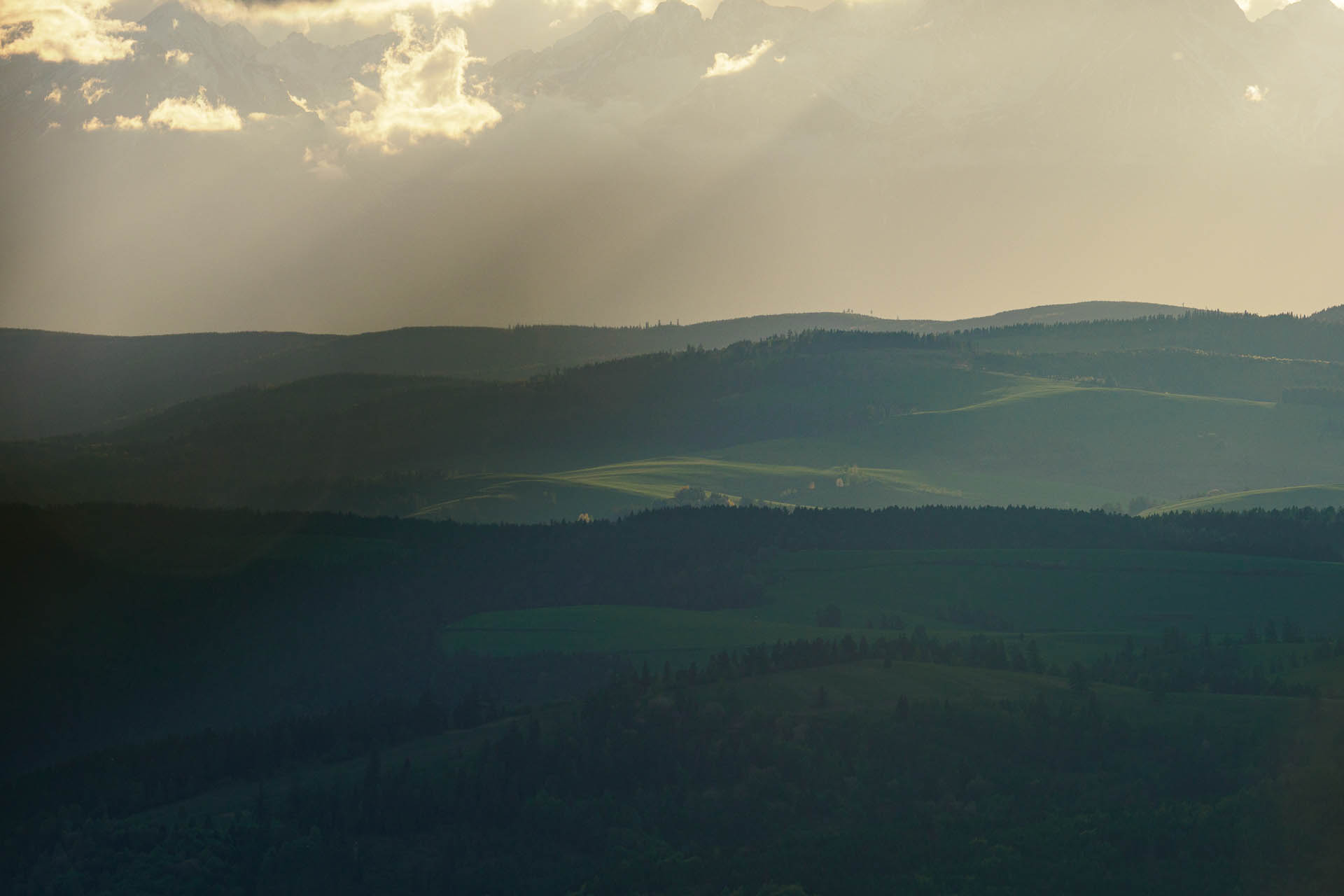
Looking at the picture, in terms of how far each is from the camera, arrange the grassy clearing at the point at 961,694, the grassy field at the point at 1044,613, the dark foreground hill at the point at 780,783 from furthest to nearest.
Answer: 1. the grassy field at the point at 1044,613
2. the grassy clearing at the point at 961,694
3. the dark foreground hill at the point at 780,783

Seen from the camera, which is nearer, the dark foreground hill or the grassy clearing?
the dark foreground hill

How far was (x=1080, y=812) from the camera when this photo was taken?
125 m

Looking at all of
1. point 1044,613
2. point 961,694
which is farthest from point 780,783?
point 1044,613

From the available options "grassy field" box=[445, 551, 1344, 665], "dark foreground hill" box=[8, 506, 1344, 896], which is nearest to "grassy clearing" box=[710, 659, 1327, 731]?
"dark foreground hill" box=[8, 506, 1344, 896]

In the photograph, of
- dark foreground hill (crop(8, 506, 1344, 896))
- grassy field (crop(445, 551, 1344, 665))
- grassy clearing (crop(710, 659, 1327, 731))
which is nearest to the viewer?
dark foreground hill (crop(8, 506, 1344, 896))

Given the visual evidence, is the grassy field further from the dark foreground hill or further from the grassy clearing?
the grassy clearing

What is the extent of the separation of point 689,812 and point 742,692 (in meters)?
17.9

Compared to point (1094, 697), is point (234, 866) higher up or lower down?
lower down

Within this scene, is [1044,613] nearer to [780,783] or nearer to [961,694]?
[961,694]

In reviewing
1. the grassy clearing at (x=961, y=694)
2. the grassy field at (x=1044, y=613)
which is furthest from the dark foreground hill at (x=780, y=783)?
the grassy field at (x=1044, y=613)

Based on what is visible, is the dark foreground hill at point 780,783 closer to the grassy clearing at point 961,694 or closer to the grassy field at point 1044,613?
the grassy clearing at point 961,694

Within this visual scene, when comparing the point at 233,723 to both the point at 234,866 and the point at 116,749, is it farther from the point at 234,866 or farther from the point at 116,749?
the point at 234,866

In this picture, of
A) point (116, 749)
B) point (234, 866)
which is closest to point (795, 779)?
point (234, 866)

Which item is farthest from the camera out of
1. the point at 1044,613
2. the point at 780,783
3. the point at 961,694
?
the point at 1044,613
